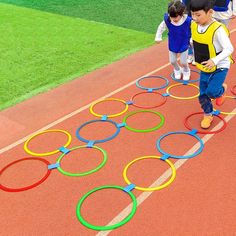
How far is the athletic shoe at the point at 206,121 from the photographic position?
5302 millimetres

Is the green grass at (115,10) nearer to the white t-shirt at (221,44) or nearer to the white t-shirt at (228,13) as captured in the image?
the white t-shirt at (228,13)

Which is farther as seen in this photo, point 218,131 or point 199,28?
point 218,131

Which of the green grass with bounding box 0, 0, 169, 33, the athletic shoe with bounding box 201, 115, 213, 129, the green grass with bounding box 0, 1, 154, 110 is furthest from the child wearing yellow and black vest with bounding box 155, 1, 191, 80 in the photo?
the green grass with bounding box 0, 0, 169, 33

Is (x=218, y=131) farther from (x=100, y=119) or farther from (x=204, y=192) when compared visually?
(x=100, y=119)

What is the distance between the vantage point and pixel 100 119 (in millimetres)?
5836

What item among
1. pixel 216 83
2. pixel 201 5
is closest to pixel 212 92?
pixel 216 83

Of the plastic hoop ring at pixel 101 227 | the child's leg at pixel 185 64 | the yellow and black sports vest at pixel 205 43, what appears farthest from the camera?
the child's leg at pixel 185 64

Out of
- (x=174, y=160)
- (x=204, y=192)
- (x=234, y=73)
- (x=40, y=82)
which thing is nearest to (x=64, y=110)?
(x=40, y=82)

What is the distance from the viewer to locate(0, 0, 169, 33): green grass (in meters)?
11.3

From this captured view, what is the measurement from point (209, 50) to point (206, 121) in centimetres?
115

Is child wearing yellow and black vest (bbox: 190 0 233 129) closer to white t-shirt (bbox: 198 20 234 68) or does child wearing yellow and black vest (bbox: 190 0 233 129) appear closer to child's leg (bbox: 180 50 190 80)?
white t-shirt (bbox: 198 20 234 68)

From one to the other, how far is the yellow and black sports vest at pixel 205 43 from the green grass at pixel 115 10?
582 cm

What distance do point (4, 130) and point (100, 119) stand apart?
1697mm

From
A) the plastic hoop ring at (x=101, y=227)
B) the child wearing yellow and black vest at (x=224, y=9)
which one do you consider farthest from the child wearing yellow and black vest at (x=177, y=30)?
the plastic hoop ring at (x=101, y=227)
